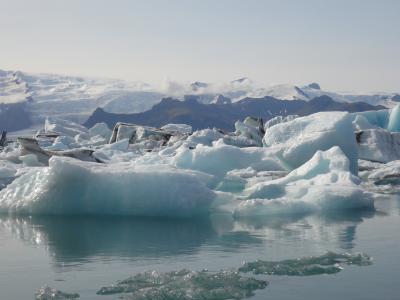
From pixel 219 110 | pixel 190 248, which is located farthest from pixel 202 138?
pixel 219 110

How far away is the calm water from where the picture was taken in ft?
21.3

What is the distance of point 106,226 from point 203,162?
763 centimetres

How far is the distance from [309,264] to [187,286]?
5.75ft

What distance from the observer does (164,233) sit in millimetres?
10336

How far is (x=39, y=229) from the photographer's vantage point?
10.9 metres

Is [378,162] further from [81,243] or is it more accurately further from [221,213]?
[81,243]

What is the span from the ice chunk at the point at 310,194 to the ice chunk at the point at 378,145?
8025 millimetres

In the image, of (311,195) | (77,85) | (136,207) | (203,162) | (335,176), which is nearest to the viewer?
(136,207)

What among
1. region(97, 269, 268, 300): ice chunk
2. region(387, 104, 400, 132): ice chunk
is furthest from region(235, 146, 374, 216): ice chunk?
region(387, 104, 400, 132): ice chunk

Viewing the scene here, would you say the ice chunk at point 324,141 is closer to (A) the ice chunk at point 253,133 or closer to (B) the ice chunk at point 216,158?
(B) the ice chunk at point 216,158

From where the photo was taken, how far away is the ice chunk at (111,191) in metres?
11.8

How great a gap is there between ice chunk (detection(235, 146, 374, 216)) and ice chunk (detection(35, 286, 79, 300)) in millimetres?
6402

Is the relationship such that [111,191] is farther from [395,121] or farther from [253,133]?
[395,121]

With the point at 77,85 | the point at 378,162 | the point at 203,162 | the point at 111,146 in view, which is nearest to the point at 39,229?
the point at 203,162
